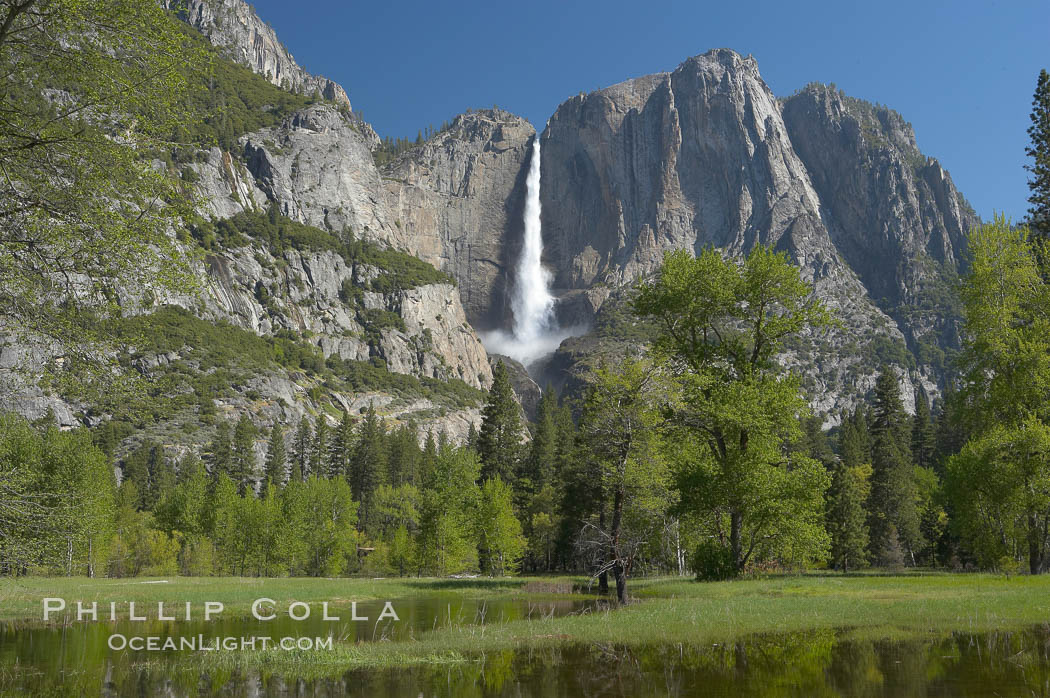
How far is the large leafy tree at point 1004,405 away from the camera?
2783 centimetres

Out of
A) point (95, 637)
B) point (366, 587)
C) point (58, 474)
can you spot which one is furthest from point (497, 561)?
point (95, 637)

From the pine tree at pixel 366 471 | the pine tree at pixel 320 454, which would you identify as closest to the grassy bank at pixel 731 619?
the pine tree at pixel 366 471

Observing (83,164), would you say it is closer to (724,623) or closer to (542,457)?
(724,623)

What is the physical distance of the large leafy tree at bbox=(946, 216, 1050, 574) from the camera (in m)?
27.8

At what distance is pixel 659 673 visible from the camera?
13336mm

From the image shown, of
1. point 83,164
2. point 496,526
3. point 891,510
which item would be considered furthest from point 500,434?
point 83,164

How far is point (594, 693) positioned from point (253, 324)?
564 feet

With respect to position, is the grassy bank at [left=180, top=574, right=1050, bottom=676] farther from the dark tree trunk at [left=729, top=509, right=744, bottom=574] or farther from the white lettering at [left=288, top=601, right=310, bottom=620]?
the white lettering at [left=288, top=601, right=310, bottom=620]

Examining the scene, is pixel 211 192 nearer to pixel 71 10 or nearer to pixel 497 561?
pixel 497 561

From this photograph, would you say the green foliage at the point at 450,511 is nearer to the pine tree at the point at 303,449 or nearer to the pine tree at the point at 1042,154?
the pine tree at the point at 1042,154

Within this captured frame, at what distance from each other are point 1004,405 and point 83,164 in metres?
34.6

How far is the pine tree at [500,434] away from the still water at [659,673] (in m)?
56.8

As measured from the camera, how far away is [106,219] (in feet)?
39.6

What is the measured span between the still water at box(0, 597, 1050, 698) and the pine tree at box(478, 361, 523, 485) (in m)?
56.8
